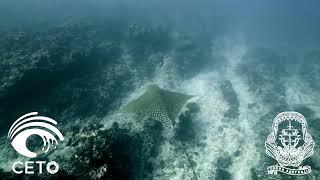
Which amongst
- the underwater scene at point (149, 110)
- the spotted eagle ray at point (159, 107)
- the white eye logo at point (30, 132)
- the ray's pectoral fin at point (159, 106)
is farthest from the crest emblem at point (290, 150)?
the white eye logo at point (30, 132)

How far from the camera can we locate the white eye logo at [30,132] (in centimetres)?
1239

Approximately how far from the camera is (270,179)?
12586mm

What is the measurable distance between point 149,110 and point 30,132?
255 inches

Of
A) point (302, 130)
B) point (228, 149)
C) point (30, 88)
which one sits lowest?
point (228, 149)

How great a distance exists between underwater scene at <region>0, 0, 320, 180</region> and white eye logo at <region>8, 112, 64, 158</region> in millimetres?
67

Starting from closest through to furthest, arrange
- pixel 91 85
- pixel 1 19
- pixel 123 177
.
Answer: pixel 123 177 → pixel 91 85 → pixel 1 19

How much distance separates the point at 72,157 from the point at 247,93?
15.8m

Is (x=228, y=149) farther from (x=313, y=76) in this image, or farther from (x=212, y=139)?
(x=313, y=76)

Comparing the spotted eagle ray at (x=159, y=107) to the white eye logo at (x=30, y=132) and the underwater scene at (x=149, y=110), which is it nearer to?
the underwater scene at (x=149, y=110)

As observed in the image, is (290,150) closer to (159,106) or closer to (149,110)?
(159,106)

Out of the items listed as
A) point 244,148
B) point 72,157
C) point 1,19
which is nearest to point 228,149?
point 244,148

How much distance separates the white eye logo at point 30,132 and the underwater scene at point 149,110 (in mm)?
67

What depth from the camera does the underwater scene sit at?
40.1ft

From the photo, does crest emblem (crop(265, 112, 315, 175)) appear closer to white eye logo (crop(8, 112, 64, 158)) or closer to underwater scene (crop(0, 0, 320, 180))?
underwater scene (crop(0, 0, 320, 180))
